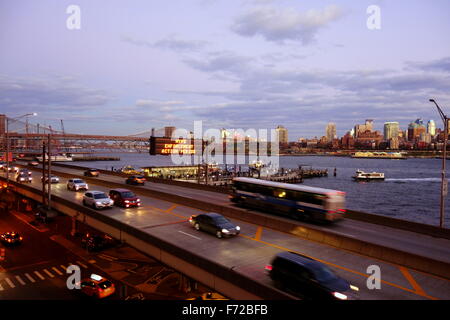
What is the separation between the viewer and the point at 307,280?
470 inches

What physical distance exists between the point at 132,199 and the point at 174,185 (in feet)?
70.6

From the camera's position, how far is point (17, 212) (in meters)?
47.5

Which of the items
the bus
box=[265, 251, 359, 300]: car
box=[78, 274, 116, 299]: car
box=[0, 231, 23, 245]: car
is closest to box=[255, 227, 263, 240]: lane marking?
the bus

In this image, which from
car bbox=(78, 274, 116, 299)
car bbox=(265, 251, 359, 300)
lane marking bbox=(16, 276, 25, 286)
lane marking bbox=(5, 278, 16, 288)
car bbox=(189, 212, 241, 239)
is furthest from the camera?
lane marking bbox=(16, 276, 25, 286)

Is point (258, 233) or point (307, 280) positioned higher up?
point (307, 280)

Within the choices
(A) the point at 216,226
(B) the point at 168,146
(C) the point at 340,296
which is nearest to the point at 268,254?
(A) the point at 216,226

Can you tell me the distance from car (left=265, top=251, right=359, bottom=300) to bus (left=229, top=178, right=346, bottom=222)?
1010cm

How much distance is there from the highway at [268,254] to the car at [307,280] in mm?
821

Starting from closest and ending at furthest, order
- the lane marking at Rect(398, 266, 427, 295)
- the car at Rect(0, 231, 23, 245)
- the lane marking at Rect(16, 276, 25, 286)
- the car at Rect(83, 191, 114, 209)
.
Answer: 1. the lane marking at Rect(398, 266, 427, 295)
2. the lane marking at Rect(16, 276, 25, 286)
3. the car at Rect(83, 191, 114, 209)
4. the car at Rect(0, 231, 23, 245)

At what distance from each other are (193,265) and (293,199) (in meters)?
12.0

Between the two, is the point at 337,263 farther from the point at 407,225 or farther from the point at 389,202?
the point at 389,202

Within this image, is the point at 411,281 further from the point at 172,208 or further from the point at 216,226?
the point at 172,208

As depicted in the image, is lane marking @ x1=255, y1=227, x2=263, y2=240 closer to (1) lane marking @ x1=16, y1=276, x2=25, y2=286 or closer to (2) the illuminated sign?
(1) lane marking @ x1=16, y1=276, x2=25, y2=286

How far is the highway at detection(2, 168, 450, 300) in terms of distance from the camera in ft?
43.6
